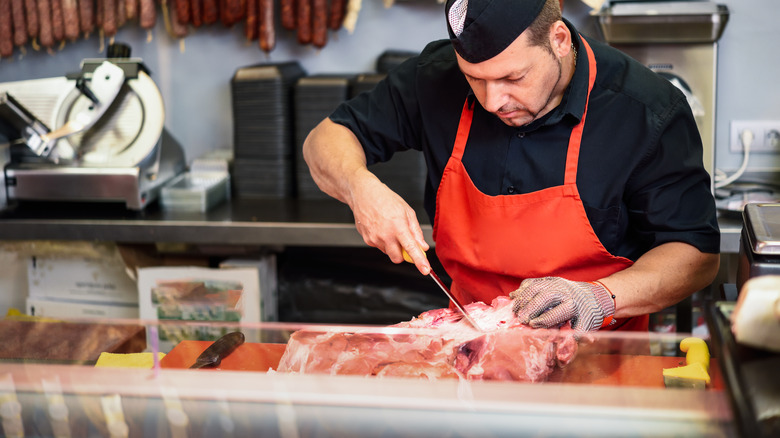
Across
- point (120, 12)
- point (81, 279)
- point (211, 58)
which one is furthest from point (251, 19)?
point (81, 279)

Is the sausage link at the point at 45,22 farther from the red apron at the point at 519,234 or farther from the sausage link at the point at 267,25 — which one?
the red apron at the point at 519,234

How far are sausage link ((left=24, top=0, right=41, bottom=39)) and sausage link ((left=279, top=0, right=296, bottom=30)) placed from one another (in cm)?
127

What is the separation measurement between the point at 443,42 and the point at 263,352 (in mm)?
1191

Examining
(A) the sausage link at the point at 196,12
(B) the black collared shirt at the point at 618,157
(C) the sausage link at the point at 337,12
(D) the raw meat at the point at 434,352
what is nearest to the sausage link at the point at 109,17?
(A) the sausage link at the point at 196,12

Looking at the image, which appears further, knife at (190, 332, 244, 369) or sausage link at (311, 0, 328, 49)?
sausage link at (311, 0, 328, 49)

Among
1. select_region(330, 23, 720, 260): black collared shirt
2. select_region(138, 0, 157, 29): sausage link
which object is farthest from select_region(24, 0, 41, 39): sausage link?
select_region(330, 23, 720, 260): black collared shirt

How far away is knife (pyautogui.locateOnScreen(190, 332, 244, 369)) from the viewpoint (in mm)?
1510

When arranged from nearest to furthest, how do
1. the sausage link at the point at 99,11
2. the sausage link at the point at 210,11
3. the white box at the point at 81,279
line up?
the white box at the point at 81,279, the sausage link at the point at 210,11, the sausage link at the point at 99,11

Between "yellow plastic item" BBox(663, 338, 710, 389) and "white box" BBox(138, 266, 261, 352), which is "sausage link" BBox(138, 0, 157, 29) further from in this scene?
"yellow plastic item" BBox(663, 338, 710, 389)

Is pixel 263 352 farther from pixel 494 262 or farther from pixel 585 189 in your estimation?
pixel 585 189

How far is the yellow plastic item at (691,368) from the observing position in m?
1.39

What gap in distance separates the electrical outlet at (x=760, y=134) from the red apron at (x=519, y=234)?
76.0 inches

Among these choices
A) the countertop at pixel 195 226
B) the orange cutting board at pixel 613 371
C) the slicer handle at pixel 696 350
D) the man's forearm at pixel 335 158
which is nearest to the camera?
the orange cutting board at pixel 613 371

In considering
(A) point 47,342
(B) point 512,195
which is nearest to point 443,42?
(B) point 512,195
